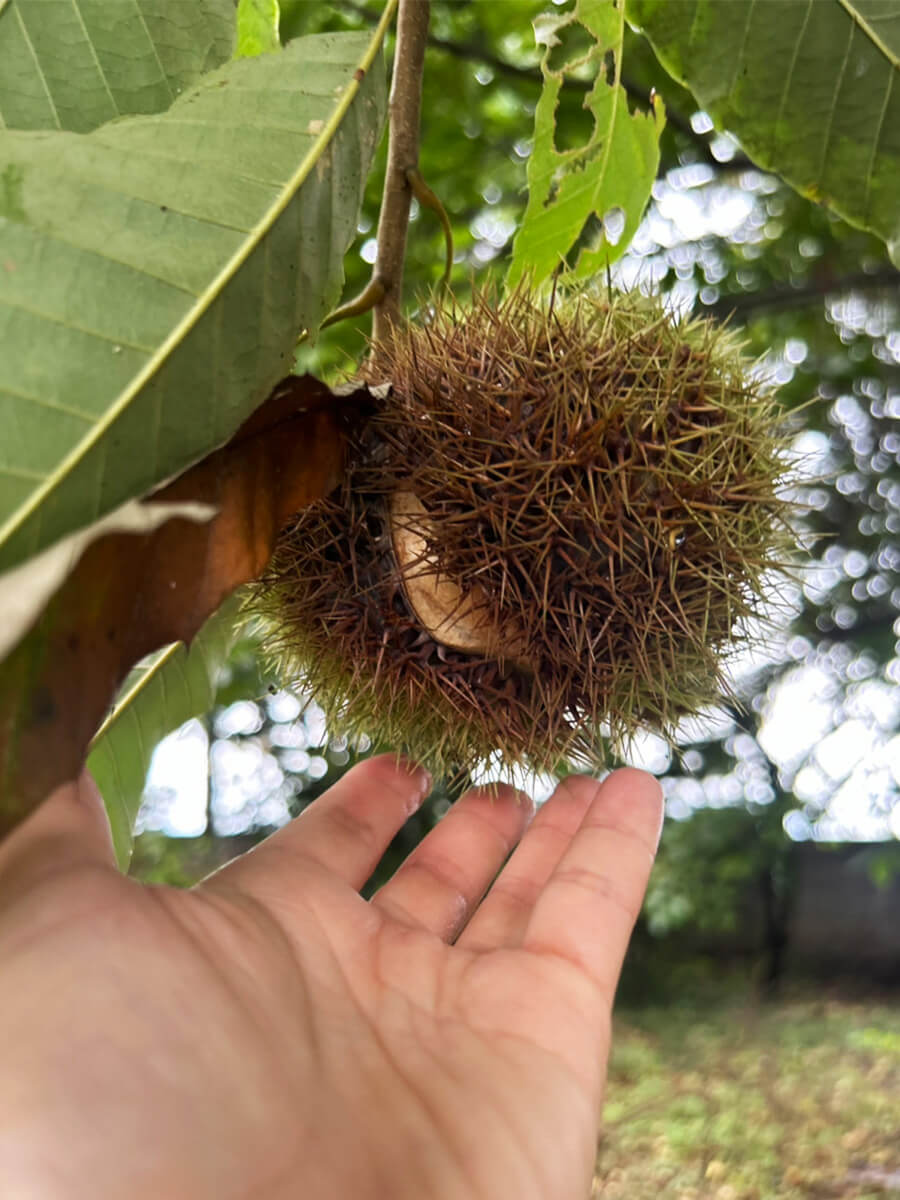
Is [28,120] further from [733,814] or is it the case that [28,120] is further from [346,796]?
[733,814]

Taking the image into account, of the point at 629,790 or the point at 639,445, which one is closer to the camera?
the point at 639,445

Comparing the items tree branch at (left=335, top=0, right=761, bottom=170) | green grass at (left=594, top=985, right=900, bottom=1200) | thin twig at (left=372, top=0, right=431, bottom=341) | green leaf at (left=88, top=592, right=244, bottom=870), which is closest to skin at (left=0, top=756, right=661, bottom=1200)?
green leaf at (left=88, top=592, right=244, bottom=870)

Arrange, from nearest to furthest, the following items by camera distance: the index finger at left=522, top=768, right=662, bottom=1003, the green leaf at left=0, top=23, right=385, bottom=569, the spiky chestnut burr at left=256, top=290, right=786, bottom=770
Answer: the green leaf at left=0, top=23, right=385, bottom=569
the spiky chestnut burr at left=256, top=290, right=786, bottom=770
the index finger at left=522, top=768, right=662, bottom=1003

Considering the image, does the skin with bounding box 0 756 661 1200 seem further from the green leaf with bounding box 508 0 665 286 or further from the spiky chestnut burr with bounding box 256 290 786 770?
the green leaf with bounding box 508 0 665 286

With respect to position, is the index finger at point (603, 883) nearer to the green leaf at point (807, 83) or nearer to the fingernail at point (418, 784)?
the fingernail at point (418, 784)

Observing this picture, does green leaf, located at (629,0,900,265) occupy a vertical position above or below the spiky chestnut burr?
above

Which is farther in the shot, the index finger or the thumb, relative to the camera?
the index finger

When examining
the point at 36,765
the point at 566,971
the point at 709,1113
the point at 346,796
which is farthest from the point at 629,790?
the point at 709,1113
